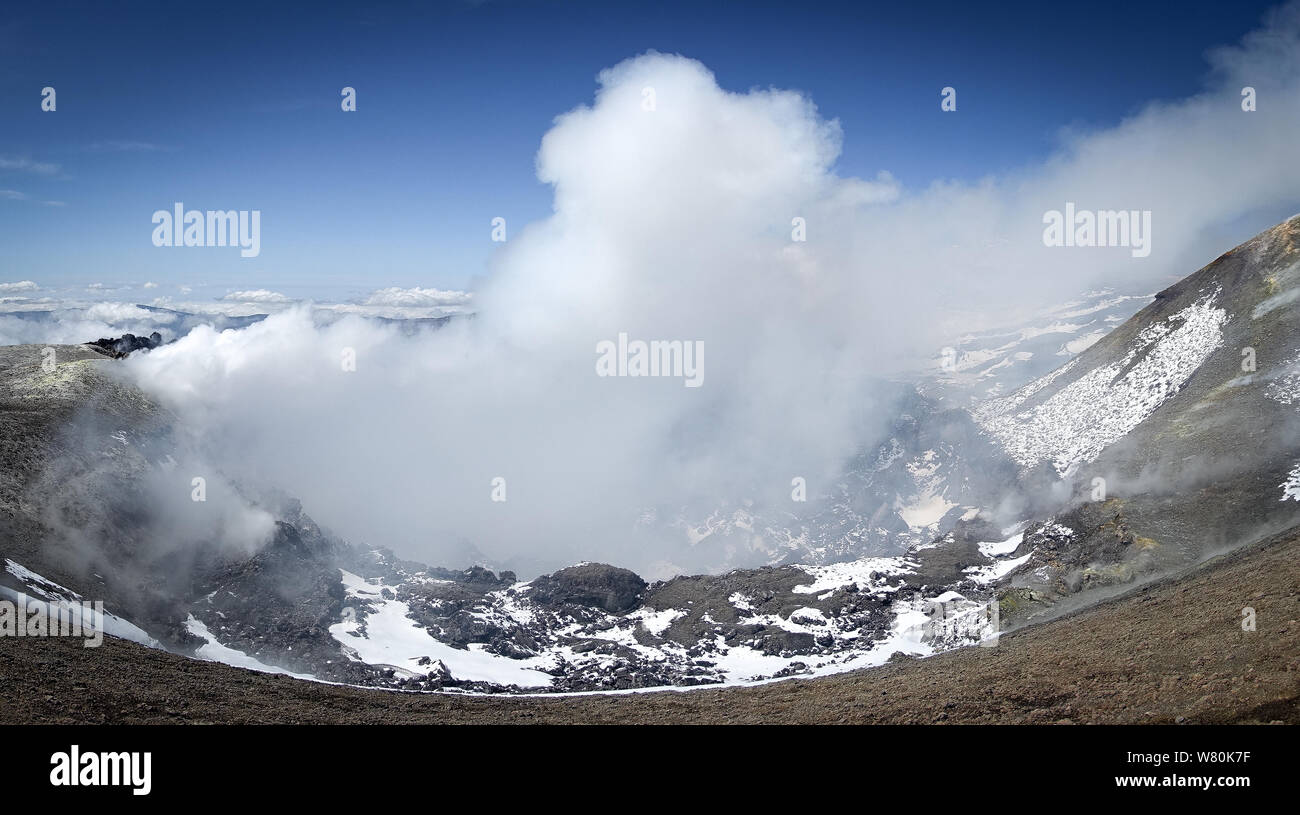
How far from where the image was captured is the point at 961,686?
33.5 m

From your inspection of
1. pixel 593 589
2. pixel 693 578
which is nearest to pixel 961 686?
pixel 593 589

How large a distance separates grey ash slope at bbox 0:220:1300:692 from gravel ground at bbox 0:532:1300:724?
584 inches

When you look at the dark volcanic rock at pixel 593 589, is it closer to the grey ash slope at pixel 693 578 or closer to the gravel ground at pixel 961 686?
the grey ash slope at pixel 693 578

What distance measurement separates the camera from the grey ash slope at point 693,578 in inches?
2302

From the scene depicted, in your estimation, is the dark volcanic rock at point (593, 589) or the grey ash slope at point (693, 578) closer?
the grey ash slope at point (693, 578)

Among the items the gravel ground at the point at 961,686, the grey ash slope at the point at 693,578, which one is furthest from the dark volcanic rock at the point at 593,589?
the gravel ground at the point at 961,686

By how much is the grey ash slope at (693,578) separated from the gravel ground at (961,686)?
1483 centimetres

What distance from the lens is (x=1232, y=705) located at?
20547 mm

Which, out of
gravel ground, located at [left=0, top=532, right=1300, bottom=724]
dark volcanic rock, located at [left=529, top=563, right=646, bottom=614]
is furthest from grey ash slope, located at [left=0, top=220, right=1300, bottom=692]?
gravel ground, located at [left=0, top=532, right=1300, bottom=724]

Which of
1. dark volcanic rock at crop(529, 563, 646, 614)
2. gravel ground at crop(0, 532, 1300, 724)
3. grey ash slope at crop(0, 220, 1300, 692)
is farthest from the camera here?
→ dark volcanic rock at crop(529, 563, 646, 614)

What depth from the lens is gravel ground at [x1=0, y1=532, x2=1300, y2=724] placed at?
2419cm

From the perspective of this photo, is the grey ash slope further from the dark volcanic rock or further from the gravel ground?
the gravel ground

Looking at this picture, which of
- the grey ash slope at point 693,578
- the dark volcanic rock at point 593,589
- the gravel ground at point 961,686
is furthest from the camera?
the dark volcanic rock at point 593,589
